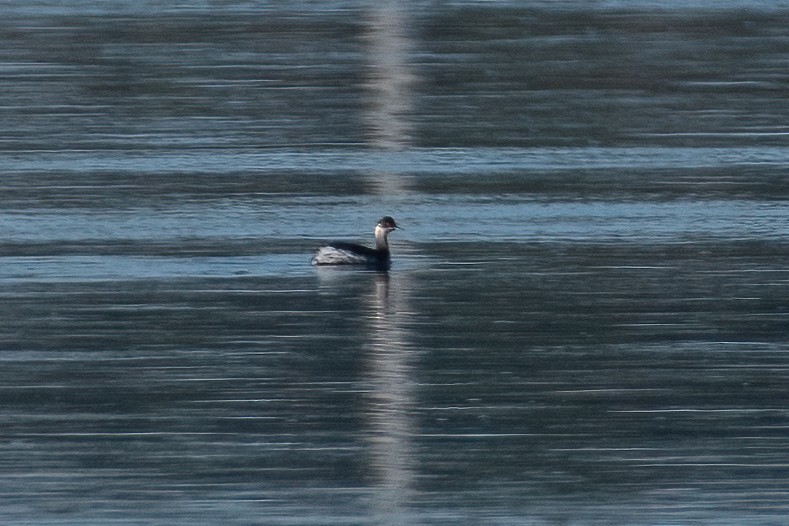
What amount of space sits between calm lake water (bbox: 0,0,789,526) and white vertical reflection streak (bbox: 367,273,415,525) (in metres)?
0.03

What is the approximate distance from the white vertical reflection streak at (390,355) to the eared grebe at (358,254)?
0.12 m

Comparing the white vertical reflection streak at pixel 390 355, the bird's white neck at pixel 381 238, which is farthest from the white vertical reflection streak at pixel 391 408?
the bird's white neck at pixel 381 238

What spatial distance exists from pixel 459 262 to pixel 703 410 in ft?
12.5

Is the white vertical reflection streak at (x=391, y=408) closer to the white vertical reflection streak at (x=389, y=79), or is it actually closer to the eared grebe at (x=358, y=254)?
the eared grebe at (x=358, y=254)

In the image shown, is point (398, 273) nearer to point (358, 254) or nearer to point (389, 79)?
point (358, 254)

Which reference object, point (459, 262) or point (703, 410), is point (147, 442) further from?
point (459, 262)

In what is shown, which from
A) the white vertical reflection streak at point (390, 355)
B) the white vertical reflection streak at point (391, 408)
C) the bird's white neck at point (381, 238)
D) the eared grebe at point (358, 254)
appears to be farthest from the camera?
the bird's white neck at point (381, 238)

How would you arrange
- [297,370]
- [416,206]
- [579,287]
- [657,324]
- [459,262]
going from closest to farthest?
1. [297,370]
2. [657,324]
3. [579,287]
4. [459,262]
5. [416,206]

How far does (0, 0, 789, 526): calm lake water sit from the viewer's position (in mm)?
8438

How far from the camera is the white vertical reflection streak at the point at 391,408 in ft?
26.8

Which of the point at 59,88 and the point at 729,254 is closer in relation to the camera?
the point at 729,254

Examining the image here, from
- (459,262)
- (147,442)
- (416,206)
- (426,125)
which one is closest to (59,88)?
(426,125)

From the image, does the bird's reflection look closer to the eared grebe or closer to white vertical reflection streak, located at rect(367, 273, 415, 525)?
white vertical reflection streak, located at rect(367, 273, 415, 525)

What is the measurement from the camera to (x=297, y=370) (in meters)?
10.2
